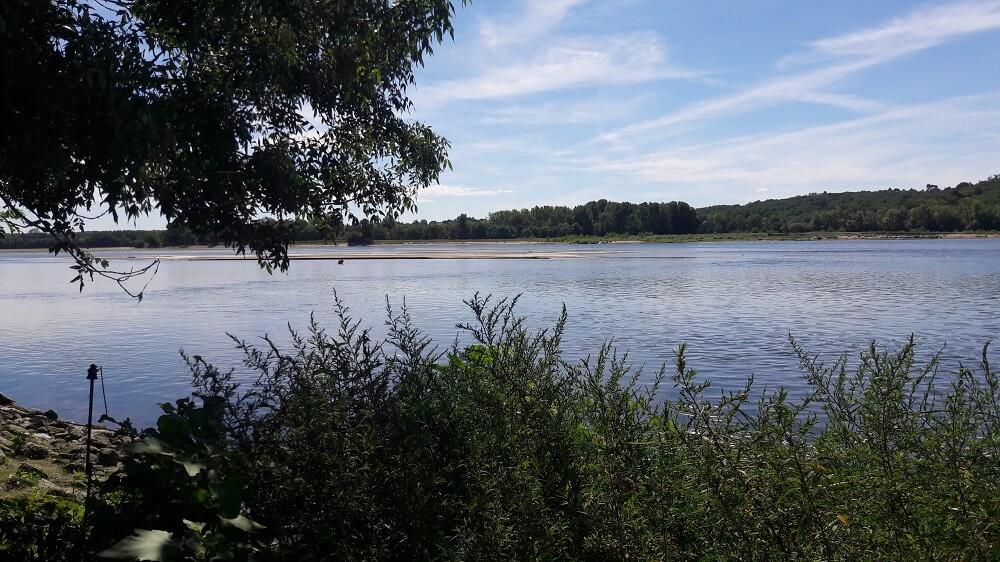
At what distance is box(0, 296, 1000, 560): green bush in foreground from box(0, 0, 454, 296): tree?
1.81 meters

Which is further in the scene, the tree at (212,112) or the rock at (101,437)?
the rock at (101,437)

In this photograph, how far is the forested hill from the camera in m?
147

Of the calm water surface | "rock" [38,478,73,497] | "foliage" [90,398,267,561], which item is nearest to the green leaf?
"foliage" [90,398,267,561]

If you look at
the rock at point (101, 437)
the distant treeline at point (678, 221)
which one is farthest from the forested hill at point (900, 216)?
the rock at point (101, 437)

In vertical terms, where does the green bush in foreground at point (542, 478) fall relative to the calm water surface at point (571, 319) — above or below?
above

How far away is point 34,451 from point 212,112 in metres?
6.46

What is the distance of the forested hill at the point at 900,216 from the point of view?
147 metres

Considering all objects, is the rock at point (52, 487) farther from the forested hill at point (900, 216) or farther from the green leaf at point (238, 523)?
the forested hill at point (900, 216)

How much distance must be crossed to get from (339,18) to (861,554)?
5997 mm

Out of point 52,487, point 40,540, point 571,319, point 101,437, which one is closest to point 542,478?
point 40,540

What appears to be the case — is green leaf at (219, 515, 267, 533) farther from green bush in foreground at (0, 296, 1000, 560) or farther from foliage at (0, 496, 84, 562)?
foliage at (0, 496, 84, 562)

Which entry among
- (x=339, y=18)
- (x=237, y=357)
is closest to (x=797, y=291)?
(x=237, y=357)

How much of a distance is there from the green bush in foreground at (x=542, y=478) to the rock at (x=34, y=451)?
704 cm

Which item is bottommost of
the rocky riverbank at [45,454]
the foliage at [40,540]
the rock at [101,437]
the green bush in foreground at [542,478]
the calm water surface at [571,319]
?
the calm water surface at [571,319]
